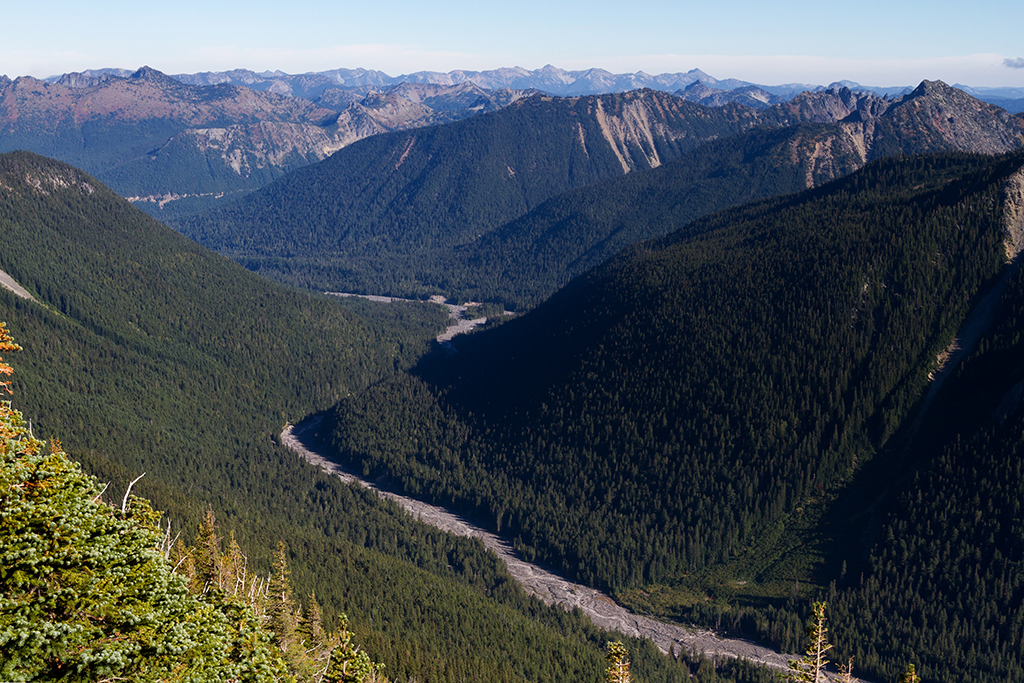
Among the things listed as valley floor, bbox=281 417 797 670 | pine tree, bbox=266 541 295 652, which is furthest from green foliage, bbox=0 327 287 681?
valley floor, bbox=281 417 797 670

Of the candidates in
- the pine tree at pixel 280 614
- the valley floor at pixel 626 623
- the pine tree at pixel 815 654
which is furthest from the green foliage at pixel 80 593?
the valley floor at pixel 626 623

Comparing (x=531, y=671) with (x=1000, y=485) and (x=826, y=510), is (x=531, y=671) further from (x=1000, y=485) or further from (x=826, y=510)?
(x=1000, y=485)

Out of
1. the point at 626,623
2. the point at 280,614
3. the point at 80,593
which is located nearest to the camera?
the point at 80,593

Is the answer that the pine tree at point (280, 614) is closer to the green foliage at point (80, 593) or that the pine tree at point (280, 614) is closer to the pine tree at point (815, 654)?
the green foliage at point (80, 593)

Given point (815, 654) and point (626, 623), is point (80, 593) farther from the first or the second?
point (626, 623)

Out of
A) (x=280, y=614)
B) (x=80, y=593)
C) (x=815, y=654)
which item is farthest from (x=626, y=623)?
(x=80, y=593)

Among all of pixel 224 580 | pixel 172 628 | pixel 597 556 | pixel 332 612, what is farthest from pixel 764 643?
pixel 172 628

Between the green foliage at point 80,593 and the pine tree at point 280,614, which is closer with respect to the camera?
the green foliage at point 80,593

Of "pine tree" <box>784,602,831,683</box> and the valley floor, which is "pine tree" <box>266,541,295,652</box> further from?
the valley floor

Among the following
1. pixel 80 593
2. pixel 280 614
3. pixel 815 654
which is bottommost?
pixel 280 614

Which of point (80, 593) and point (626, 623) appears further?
point (626, 623)

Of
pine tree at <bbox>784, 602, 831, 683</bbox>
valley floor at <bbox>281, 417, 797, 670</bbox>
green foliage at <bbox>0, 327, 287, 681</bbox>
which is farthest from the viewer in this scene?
valley floor at <bbox>281, 417, 797, 670</bbox>
